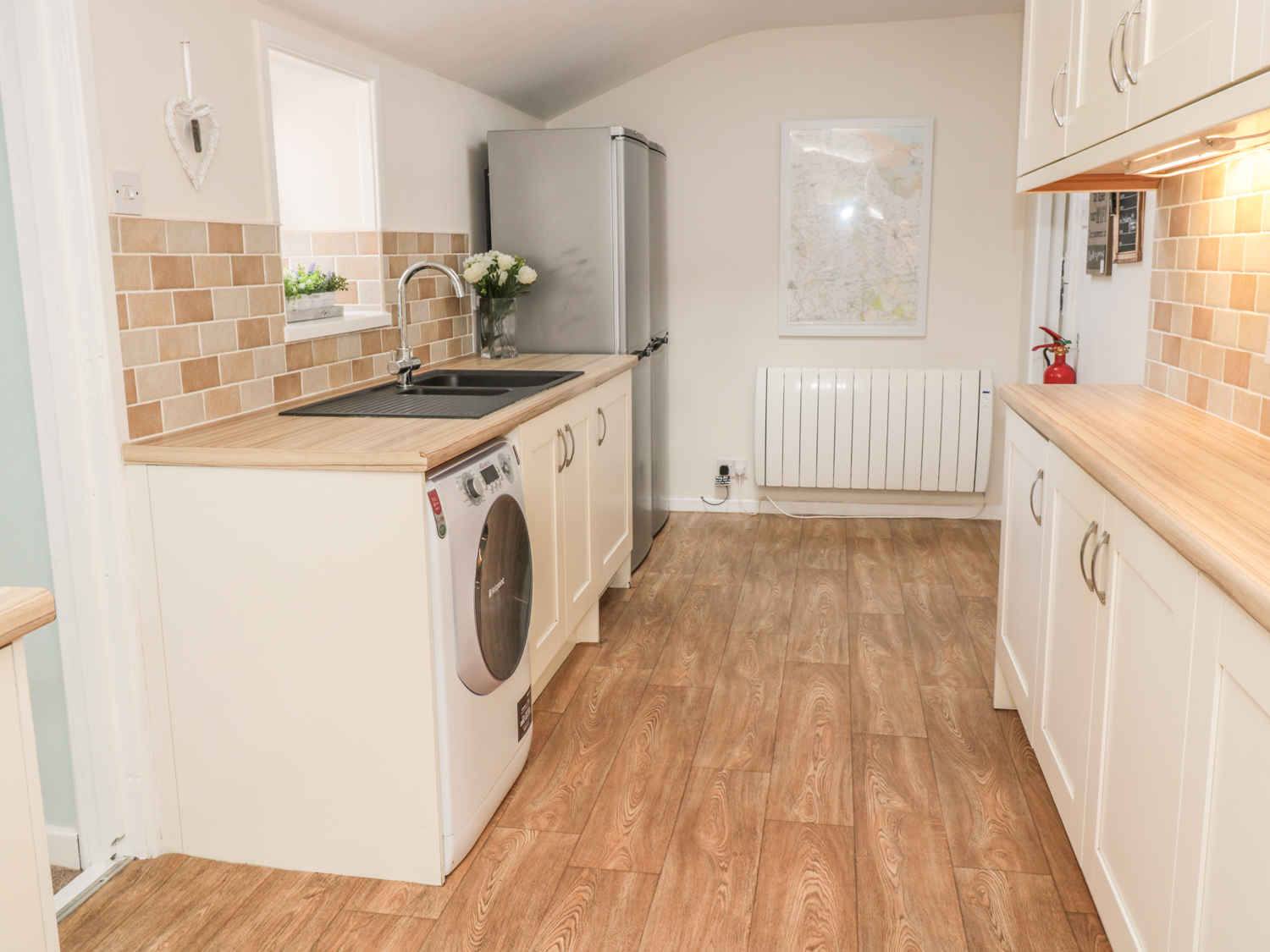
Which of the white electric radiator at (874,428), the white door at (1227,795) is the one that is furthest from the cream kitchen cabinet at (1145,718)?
the white electric radiator at (874,428)

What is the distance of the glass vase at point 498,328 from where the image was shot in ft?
12.5

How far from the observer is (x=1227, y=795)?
1.17m

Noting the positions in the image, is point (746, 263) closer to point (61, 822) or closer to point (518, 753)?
point (518, 753)

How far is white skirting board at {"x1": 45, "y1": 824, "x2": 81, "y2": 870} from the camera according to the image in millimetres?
2166

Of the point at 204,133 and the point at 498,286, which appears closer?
the point at 204,133

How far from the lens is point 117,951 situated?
187 centimetres

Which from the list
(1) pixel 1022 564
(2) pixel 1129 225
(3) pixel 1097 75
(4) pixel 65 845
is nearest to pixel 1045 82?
(3) pixel 1097 75

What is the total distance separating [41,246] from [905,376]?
3825mm

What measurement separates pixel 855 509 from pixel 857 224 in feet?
4.59

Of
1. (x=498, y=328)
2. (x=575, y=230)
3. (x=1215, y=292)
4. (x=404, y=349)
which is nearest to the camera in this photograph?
(x=1215, y=292)

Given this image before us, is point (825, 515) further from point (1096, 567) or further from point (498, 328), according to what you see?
point (1096, 567)

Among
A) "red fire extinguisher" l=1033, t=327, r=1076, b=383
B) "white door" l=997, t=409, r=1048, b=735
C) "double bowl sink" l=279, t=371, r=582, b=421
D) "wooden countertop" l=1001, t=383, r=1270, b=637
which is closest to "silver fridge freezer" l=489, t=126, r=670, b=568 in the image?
"double bowl sink" l=279, t=371, r=582, b=421

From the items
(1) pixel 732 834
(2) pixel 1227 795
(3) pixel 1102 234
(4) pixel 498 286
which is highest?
(3) pixel 1102 234

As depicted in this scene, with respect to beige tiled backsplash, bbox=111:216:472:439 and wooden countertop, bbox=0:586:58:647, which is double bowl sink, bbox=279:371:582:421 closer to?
beige tiled backsplash, bbox=111:216:472:439
